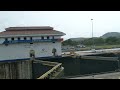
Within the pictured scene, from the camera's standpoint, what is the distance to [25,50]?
33719 mm

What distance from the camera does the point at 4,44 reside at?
32906 millimetres

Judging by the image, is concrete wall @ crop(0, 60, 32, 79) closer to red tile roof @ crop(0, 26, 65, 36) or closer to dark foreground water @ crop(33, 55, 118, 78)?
dark foreground water @ crop(33, 55, 118, 78)

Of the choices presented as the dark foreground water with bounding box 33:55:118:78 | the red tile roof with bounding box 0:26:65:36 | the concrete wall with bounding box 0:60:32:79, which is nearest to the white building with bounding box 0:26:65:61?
the red tile roof with bounding box 0:26:65:36

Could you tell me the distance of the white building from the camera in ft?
107

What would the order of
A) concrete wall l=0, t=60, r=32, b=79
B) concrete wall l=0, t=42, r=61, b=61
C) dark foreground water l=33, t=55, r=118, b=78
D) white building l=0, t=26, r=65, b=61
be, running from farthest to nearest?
concrete wall l=0, t=42, r=61, b=61 < white building l=0, t=26, r=65, b=61 < dark foreground water l=33, t=55, r=118, b=78 < concrete wall l=0, t=60, r=32, b=79

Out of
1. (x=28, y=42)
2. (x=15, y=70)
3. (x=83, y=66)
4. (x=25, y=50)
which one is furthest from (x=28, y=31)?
(x=15, y=70)

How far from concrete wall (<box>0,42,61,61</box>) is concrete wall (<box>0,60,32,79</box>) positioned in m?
10.6

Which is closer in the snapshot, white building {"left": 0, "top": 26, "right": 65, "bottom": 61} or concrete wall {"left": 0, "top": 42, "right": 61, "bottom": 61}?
white building {"left": 0, "top": 26, "right": 65, "bottom": 61}

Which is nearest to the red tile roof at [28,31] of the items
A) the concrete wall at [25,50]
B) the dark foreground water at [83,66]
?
the concrete wall at [25,50]

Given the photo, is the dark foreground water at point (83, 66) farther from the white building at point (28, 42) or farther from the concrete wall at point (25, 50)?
the concrete wall at point (25, 50)

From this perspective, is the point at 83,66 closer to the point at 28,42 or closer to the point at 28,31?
the point at 28,42

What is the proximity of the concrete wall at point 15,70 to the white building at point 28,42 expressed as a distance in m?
10.1
